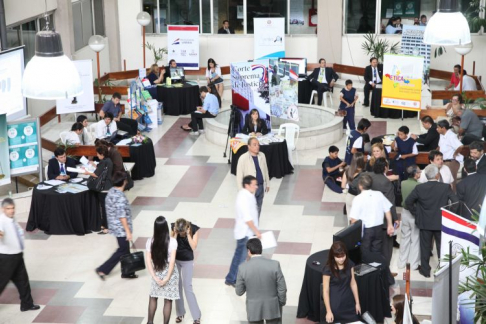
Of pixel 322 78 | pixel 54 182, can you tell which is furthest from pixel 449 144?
pixel 322 78

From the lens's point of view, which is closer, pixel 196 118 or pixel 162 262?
pixel 162 262

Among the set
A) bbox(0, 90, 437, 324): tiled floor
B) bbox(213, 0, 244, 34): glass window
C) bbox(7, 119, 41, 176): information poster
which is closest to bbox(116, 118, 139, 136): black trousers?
bbox(0, 90, 437, 324): tiled floor

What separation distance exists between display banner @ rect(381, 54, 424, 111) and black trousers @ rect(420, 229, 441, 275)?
526 centimetres

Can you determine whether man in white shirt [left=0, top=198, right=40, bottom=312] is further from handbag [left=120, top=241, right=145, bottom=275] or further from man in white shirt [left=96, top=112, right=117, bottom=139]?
man in white shirt [left=96, top=112, right=117, bottom=139]

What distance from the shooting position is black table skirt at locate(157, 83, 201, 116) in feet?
58.5

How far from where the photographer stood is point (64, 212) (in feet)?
35.6

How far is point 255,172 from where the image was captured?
400 inches

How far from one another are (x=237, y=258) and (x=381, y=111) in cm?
934

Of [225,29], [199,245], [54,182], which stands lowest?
[199,245]

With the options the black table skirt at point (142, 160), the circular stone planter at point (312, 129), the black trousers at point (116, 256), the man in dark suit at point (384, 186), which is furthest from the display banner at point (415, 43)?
the black trousers at point (116, 256)

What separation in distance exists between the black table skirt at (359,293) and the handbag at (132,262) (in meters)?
2.05

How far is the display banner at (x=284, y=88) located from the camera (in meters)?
14.6

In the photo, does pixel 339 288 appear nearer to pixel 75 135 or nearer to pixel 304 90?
pixel 75 135

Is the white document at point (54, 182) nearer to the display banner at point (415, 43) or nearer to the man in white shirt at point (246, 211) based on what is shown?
the man in white shirt at point (246, 211)
